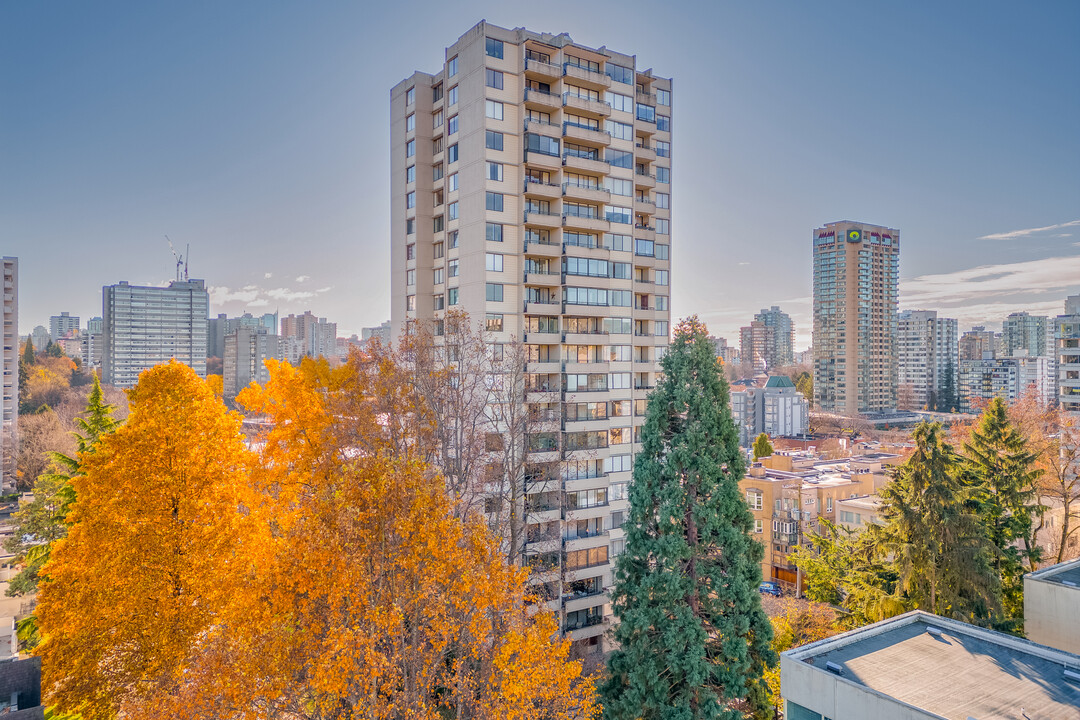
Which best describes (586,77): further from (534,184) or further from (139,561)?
(139,561)

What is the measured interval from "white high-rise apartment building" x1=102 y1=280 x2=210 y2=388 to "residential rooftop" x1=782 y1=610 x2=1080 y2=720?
4663 inches

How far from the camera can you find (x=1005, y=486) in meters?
24.6

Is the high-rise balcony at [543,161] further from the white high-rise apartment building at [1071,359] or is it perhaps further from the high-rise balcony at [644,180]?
the white high-rise apartment building at [1071,359]

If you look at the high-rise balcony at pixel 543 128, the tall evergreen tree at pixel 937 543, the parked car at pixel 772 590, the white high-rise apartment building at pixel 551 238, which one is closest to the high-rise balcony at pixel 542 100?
the white high-rise apartment building at pixel 551 238

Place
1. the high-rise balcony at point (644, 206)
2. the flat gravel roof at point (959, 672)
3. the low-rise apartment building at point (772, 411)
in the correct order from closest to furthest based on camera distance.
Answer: the flat gravel roof at point (959, 672) → the high-rise balcony at point (644, 206) → the low-rise apartment building at point (772, 411)

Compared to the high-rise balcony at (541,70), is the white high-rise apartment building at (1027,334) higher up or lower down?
lower down

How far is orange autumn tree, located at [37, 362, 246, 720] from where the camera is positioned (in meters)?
13.7

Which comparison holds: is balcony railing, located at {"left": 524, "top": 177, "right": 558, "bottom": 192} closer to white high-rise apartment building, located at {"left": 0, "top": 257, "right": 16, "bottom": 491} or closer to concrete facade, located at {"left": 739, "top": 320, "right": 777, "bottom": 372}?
white high-rise apartment building, located at {"left": 0, "top": 257, "right": 16, "bottom": 491}

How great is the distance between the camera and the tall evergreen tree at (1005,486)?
75.6 feet

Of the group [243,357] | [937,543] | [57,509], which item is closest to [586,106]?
[937,543]

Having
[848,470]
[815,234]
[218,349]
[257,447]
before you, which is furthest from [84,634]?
[815,234]

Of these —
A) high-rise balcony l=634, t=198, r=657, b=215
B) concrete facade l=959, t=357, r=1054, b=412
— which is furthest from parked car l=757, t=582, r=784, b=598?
concrete facade l=959, t=357, r=1054, b=412

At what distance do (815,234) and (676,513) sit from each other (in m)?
139

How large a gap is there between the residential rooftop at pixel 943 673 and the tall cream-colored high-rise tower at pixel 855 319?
120m
